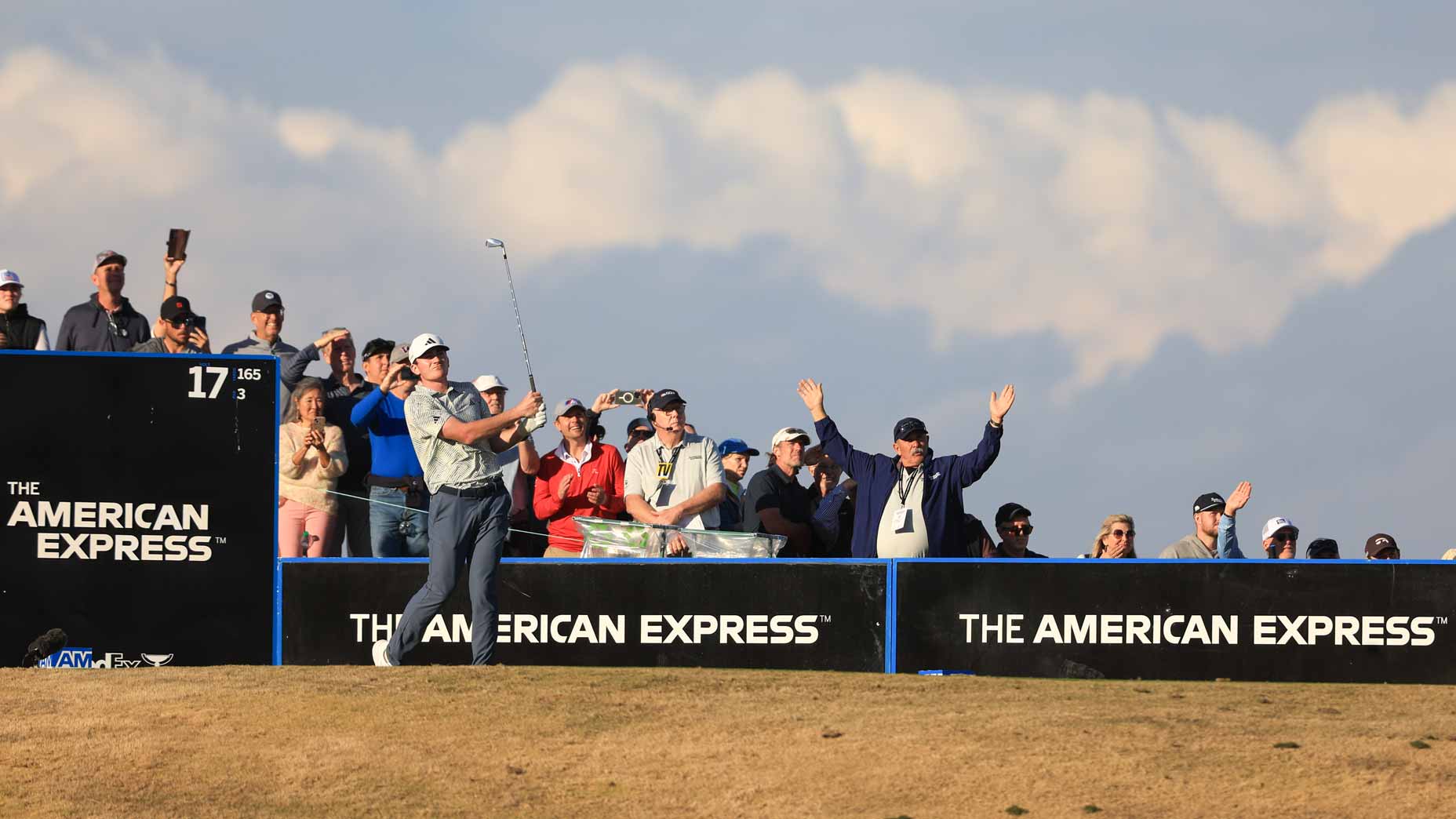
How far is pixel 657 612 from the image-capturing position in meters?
14.8

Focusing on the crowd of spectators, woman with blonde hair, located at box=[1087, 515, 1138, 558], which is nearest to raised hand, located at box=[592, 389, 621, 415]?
the crowd of spectators

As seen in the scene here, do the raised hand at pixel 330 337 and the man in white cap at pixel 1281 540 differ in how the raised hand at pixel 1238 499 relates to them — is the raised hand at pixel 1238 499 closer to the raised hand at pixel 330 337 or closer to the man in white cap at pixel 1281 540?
the man in white cap at pixel 1281 540

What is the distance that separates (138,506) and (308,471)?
148cm

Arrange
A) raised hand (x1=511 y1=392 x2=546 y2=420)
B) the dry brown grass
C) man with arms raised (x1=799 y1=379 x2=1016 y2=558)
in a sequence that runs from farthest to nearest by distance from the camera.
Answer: man with arms raised (x1=799 y1=379 x2=1016 y2=558) < raised hand (x1=511 y1=392 x2=546 y2=420) < the dry brown grass

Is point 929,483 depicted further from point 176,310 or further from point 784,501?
point 176,310

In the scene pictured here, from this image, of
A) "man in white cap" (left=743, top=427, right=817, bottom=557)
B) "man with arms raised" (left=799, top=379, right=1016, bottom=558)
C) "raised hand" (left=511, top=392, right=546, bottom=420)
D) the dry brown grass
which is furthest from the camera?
"man in white cap" (left=743, top=427, right=817, bottom=557)

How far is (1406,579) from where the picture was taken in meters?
15.0

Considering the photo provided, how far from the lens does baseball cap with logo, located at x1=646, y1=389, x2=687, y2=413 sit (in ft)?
49.1

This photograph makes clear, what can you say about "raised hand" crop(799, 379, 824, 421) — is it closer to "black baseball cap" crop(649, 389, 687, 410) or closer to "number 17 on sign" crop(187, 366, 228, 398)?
"black baseball cap" crop(649, 389, 687, 410)

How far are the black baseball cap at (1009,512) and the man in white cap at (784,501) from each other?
1.68m

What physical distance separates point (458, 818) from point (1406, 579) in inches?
352

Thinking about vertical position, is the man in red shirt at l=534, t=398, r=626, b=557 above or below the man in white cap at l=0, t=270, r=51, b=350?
below

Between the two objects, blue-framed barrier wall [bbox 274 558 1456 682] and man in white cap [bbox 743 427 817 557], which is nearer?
blue-framed barrier wall [bbox 274 558 1456 682]

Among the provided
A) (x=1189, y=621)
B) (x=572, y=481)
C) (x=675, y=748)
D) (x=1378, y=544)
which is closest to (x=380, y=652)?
(x=572, y=481)
